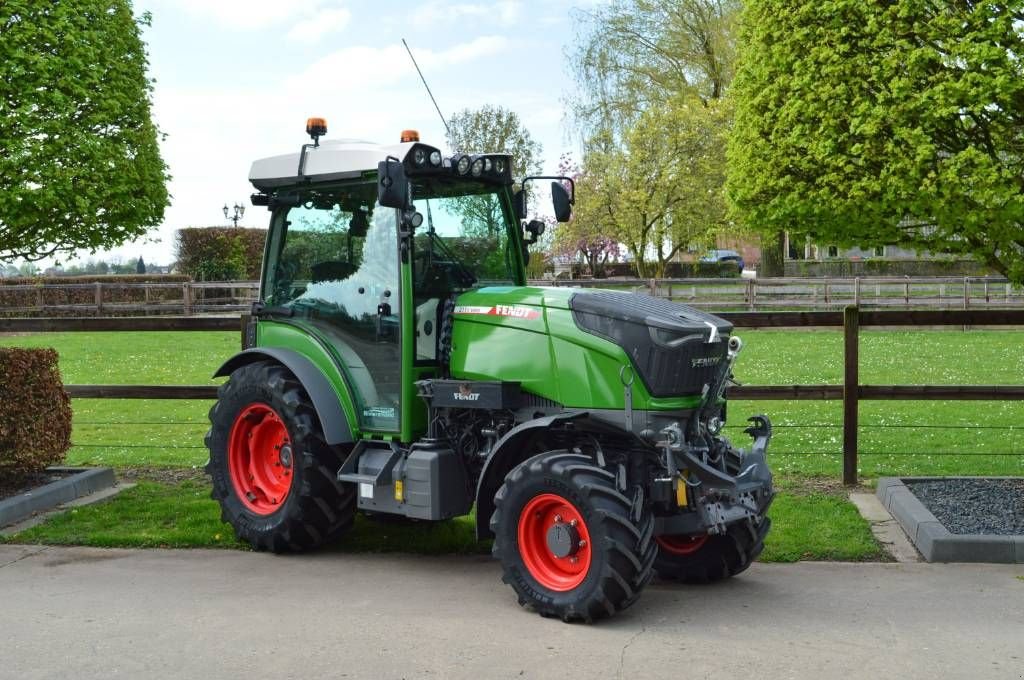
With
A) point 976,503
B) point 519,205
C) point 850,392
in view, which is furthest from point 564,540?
point 850,392

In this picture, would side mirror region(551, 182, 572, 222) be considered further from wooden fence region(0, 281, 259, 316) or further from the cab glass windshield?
wooden fence region(0, 281, 259, 316)

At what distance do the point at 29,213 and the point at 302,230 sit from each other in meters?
2.97

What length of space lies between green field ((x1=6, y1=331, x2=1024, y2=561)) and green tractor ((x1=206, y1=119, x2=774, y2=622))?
70 centimetres

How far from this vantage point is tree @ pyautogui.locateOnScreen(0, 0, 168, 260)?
27.6 feet

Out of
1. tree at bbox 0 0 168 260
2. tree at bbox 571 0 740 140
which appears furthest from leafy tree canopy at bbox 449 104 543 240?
tree at bbox 0 0 168 260

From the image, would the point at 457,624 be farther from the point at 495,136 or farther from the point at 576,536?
the point at 495,136

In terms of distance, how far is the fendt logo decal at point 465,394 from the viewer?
605cm

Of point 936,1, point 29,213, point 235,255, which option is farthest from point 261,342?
point 235,255

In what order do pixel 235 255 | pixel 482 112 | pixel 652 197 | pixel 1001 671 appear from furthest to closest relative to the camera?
pixel 482 112, pixel 235 255, pixel 652 197, pixel 1001 671

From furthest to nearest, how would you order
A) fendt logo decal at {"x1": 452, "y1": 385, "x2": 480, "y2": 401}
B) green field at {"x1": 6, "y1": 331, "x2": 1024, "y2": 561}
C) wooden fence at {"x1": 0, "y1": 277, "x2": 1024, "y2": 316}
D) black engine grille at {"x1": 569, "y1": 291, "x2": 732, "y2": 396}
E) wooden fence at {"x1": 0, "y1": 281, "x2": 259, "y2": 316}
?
wooden fence at {"x1": 0, "y1": 281, "x2": 259, "y2": 316}
wooden fence at {"x1": 0, "y1": 277, "x2": 1024, "y2": 316}
green field at {"x1": 6, "y1": 331, "x2": 1024, "y2": 561}
fendt logo decal at {"x1": 452, "y1": 385, "x2": 480, "y2": 401}
black engine grille at {"x1": 569, "y1": 291, "x2": 732, "y2": 396}

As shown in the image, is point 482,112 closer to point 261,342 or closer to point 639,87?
point 639,87

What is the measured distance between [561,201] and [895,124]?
98.3 inches

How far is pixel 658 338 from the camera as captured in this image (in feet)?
18.5

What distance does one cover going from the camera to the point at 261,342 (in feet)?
24.1
